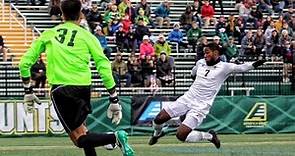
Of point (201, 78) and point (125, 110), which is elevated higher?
point (201, 78)

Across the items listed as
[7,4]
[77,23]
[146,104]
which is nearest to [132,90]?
[146,104]

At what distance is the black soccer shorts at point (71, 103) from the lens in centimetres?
1124

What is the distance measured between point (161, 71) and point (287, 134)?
5.48 metres

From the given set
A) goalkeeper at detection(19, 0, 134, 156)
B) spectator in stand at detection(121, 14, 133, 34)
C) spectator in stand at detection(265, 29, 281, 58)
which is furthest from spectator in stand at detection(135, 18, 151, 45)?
goalkeeper at detection(19, 0, 134, 156)

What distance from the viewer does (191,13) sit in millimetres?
34719

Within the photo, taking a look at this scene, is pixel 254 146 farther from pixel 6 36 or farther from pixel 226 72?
pixel 6 36

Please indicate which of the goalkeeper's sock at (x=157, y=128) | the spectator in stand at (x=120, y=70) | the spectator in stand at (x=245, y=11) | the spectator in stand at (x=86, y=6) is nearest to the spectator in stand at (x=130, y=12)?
the spectator in stand at (x=86, y=6)

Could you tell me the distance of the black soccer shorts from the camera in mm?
11242

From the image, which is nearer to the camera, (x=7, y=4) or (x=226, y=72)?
(x=226, y=72)

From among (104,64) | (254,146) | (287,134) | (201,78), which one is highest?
(104,64)

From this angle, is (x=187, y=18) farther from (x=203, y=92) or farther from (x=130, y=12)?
(x=203, y=92)

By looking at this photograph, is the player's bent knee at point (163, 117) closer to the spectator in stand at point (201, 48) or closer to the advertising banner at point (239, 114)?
the advertising banner at point (239, 114)

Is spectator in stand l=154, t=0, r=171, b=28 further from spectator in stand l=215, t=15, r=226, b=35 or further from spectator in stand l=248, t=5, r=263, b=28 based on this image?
spectator in stand l=248, t=5, r=263, b=28

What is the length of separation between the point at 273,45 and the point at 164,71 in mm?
5831
